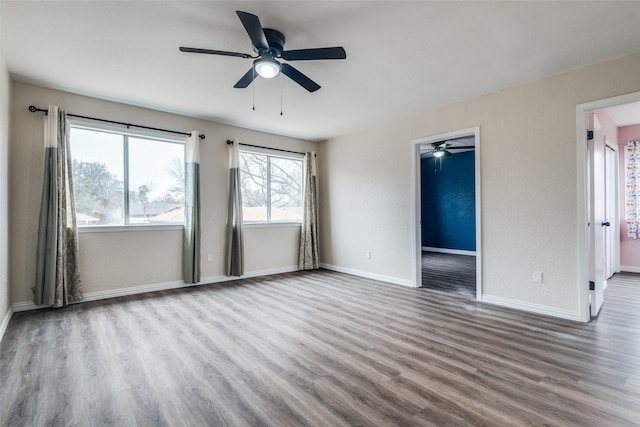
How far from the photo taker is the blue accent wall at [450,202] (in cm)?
780

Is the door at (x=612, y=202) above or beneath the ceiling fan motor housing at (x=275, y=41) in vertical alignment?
beneath

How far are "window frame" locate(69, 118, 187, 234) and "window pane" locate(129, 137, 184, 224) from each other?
0.16 ft

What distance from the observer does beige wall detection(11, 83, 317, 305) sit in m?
3.46

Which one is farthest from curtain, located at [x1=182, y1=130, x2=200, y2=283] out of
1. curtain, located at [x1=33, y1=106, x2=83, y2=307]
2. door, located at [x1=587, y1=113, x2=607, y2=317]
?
door, located at [x1=587, y1=113, x2=607, y2=317]

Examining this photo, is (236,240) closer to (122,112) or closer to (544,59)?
(122,112)

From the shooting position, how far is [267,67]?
2.57 metres

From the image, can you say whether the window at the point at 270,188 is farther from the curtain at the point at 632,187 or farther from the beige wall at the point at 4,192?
the curtain at the point at 632,187

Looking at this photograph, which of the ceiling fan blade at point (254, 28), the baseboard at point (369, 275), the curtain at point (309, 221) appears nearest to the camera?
the ceiling fan blade at point (254, 28)

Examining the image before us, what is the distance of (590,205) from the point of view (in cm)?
310

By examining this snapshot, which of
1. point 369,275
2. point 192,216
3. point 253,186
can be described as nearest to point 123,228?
point 192,216

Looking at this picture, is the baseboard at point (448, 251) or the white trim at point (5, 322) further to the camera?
the baseboard at point (448, 251)

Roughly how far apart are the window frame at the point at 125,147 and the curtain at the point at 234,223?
74cm

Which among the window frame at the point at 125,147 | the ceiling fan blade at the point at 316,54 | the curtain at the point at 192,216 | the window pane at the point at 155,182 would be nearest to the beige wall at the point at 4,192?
the window frame at the point at 125,147

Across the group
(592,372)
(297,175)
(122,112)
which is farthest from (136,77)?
(592,372)
